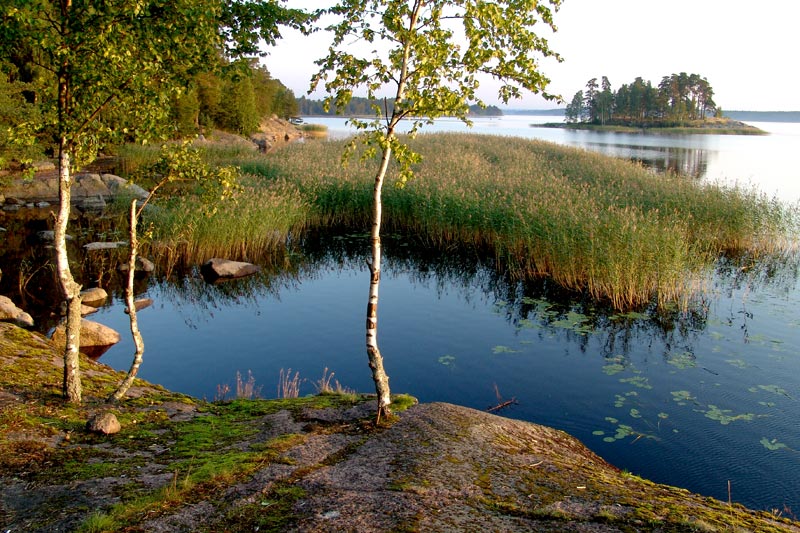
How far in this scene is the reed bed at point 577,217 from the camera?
15.5 m

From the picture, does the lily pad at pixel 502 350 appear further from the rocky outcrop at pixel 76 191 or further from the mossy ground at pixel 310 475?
the rocky outcrop at pixel 76 191

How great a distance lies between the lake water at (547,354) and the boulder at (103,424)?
4008 millimetres

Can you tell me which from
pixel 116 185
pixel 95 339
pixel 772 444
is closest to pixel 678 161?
pixel 116 185

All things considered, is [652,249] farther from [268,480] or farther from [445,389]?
[268,480]

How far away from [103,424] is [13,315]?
8.06 m

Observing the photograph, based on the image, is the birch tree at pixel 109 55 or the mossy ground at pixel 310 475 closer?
the mossy ground at pixel 310 475

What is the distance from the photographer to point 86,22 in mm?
6312

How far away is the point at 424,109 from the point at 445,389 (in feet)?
19.8

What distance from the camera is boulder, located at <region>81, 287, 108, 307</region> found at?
1545 cm

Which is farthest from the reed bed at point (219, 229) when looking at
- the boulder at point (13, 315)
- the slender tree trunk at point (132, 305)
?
the slender tree trunk at point (132, 305)

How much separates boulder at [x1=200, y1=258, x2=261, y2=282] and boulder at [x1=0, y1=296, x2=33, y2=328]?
17.6ft

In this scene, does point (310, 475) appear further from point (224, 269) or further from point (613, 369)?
point (224, 269)

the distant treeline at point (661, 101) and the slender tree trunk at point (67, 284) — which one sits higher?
the distant treeline at point (661, 101)

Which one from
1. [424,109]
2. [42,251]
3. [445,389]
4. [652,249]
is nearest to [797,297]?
[652,249]
